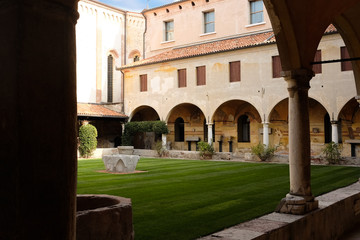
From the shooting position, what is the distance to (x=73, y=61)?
181cm

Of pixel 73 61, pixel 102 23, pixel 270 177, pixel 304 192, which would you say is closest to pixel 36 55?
pixel 73 61

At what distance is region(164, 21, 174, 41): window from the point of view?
1086 inches

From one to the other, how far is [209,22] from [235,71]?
647cm

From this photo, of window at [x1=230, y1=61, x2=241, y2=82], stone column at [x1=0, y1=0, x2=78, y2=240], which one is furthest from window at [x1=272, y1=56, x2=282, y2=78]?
stone column at [x1=0, y1=0, x2=78, y2=240]

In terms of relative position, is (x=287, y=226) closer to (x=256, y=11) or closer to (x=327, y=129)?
(x=327, y=129)

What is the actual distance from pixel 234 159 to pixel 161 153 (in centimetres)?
480

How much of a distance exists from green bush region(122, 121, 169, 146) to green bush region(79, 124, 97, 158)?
3238mm

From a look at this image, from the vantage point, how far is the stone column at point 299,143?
5.41m

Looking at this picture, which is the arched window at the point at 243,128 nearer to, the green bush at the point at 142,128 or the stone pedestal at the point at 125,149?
the green bush at the point at 142,128

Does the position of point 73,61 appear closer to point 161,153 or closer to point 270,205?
point 270,205

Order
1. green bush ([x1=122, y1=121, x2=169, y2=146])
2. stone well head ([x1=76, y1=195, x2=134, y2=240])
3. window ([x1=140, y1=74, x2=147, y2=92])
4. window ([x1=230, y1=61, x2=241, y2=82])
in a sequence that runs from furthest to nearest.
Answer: window ([x1=140, y1=74, x2=147, y2=92]), green bush ([x1=122, y1=121, x2=169, y2=146]), window ([x1=230, y1=61, x2=241, y2=82]), stone well head ([x1=76, y1=195, x2=134, y2=240])

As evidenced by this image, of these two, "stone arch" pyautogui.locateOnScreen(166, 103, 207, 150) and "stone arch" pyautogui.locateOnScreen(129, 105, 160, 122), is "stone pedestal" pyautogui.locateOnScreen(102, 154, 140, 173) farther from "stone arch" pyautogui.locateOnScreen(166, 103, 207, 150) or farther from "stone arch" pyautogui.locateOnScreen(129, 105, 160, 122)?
"stone arch" pyautogui.locateOnScreen(129, 105, 160, 122)

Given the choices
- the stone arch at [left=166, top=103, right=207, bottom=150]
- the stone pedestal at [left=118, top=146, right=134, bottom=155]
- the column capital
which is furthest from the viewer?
the stone arch at [left=166, top=103, right=207, bottom=150]

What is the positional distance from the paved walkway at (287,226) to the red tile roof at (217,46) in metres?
13.8
